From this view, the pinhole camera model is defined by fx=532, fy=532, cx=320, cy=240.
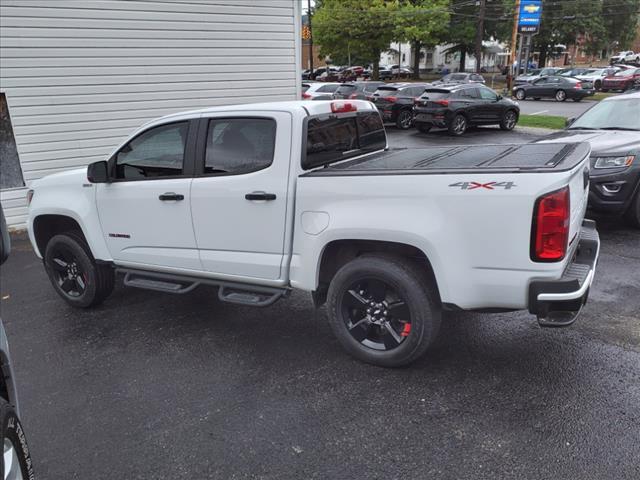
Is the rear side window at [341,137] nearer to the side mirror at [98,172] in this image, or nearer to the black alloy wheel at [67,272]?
the side mirror at [98,172]

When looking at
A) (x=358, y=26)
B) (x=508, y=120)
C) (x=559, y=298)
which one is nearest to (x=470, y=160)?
(x=559, y=298)

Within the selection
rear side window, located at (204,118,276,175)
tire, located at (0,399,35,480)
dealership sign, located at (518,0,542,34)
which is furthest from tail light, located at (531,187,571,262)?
dealership sign, located at (518,0,542,34)

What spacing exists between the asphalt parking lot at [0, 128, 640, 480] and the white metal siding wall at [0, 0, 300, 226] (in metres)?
4.63

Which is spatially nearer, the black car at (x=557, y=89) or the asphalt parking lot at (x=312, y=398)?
the asphalt parking lot at (x=312, y=398)

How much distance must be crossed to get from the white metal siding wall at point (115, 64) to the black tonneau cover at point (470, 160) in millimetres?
6260

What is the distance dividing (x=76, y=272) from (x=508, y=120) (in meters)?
16.9

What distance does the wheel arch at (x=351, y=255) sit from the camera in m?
3.64

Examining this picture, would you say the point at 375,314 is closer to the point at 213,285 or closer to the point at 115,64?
the point at 213,285

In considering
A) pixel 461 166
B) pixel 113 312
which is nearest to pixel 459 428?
pixel 461 166

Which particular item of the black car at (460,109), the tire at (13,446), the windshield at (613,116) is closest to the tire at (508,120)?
the black car at (460,109)

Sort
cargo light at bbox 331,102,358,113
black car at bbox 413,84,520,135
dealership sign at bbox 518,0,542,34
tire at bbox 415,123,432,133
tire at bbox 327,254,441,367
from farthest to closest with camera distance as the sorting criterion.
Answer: dealership sign at bbox 518,0,542,34 → tire at bbox 415,123,432,133 → black car at bbox 413,84,520,135 → cargo light at bbox 331,102,358,113 → tire at bbox 327,254,441,367

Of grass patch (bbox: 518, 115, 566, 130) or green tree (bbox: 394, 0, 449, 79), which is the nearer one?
grass patch (bbox: 518, 115, 566, 130)

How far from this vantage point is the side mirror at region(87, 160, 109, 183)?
15.1 feet

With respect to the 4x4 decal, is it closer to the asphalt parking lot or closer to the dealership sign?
the asphalt parking lot
